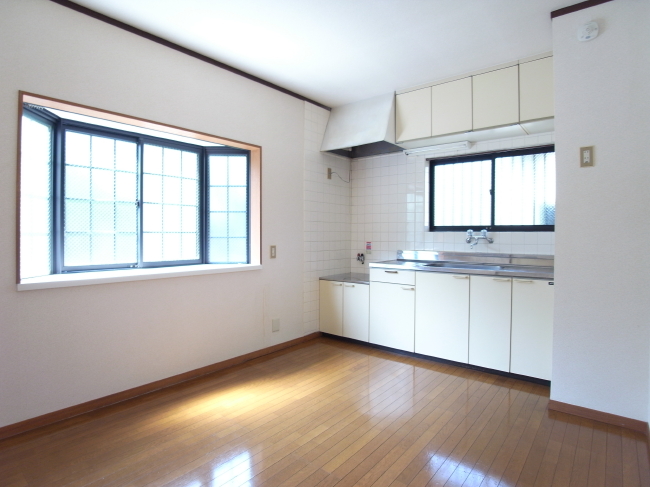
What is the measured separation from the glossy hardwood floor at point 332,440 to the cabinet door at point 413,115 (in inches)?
90.6

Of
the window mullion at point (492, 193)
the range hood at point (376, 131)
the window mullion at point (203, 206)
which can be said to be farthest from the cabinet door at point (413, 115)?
the window mullion at point (203, 206)

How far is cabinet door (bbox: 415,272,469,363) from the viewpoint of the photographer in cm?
330

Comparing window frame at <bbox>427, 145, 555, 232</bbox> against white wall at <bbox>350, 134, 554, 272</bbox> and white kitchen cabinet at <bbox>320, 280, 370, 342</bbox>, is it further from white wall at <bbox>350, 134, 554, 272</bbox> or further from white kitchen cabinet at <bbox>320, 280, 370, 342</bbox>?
white kitchen cabinet at <bbox>320, 280, 370, 342</bbox>

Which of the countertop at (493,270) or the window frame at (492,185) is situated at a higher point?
the window frame at (492,185)

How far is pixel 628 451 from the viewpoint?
208 centimetres

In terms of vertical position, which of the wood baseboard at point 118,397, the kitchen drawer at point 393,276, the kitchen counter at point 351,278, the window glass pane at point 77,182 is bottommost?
the wood baseboard at point 118,397

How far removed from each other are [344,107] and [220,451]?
357 centimetres

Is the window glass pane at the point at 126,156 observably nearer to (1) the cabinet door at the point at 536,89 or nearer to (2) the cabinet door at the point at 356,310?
(2) the cabinet door at the point at 356,310

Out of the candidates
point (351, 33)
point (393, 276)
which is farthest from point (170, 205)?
point (393, 276)

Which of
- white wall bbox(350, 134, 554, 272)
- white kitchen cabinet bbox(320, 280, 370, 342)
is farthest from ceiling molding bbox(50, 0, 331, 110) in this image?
white kitchen cabinet bbox(320, 280, 370, 342)

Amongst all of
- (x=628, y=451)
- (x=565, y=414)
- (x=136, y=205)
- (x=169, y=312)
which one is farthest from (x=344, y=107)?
(x=628, y=451)

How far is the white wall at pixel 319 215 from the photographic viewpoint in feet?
13.7

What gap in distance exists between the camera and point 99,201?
3.00 m

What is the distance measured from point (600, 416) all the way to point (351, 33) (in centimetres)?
310
